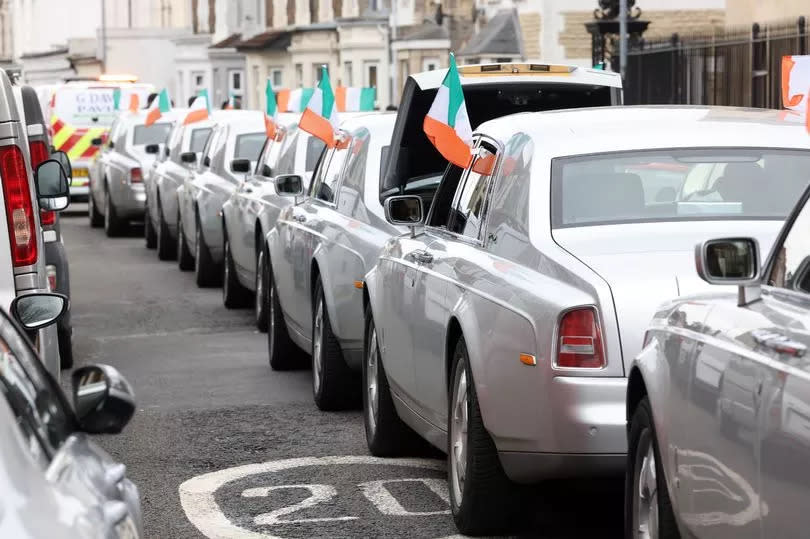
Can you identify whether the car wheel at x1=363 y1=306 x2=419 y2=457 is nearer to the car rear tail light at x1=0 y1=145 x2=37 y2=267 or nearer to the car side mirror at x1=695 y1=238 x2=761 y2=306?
the car rear tail light at x1=0 y1=145 x2=37 y2=267

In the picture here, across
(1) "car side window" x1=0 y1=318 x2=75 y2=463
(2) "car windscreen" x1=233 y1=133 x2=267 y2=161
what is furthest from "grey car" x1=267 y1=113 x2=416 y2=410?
(2) "car windscreen" x1=233 y1=133 x2=267 y2=161

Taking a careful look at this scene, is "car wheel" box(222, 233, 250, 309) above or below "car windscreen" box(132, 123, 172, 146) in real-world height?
below

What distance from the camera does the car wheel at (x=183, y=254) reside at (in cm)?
2070

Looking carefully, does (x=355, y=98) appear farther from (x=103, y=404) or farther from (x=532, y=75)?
(x=103, y=404)

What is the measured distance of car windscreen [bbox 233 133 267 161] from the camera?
19.0 m

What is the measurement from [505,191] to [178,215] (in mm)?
14079

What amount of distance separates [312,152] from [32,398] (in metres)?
10.6

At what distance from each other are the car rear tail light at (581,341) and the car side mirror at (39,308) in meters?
1.64

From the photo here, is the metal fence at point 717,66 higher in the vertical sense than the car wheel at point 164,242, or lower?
higher

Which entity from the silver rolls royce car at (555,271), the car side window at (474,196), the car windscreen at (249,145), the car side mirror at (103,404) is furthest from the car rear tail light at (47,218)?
the car windscreen at (249,145)

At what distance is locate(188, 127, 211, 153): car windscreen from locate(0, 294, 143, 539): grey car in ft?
60.4

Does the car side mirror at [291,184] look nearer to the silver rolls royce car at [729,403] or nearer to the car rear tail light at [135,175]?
the silver rolls royce car at [729,403]

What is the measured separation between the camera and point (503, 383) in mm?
6820

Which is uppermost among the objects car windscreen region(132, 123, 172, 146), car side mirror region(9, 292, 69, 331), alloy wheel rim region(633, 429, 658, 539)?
car side mirror region(9, 292, 69, 331)
